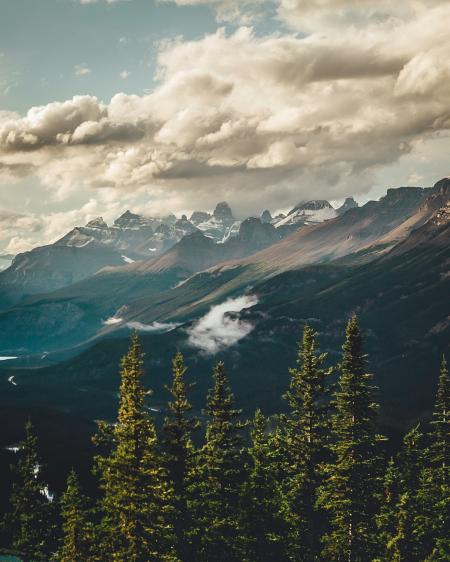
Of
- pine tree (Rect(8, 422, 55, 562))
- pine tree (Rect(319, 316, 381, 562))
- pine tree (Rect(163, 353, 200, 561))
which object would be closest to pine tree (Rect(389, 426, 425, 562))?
pine tree (Rect(319, 316, 381, 562))

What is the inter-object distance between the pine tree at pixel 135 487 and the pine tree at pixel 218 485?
11.6 ft

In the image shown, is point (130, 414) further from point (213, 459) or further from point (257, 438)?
point (257, 438)

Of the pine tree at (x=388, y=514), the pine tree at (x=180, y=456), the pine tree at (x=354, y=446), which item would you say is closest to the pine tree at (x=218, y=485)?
the pine tree at (x=180, y=456)

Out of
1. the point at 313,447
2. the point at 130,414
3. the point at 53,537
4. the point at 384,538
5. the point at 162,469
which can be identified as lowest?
the point at 384,538

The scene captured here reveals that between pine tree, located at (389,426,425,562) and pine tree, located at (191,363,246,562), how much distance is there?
625 inches

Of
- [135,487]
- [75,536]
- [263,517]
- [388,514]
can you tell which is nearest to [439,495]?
[388,514]

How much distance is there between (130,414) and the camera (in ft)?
158

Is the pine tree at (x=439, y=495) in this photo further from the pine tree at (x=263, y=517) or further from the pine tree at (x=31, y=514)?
the pine tree at (x=31, y=514)

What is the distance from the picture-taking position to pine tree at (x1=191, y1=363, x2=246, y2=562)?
5175cm

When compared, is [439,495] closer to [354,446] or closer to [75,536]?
[354,446]

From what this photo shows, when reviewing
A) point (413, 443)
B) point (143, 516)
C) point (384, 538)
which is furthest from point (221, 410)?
point (413, 443)

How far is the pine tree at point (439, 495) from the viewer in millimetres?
56312

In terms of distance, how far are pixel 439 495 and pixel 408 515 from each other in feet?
12.8

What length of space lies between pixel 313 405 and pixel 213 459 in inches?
394
